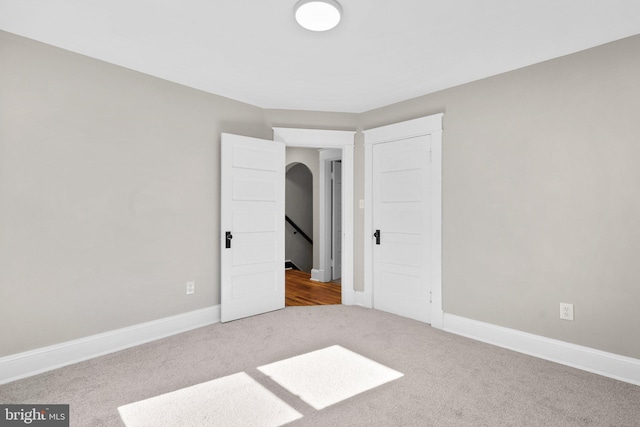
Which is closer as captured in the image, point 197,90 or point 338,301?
point 197,90

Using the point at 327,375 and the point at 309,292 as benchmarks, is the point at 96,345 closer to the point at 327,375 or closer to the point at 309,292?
the point at 327,375

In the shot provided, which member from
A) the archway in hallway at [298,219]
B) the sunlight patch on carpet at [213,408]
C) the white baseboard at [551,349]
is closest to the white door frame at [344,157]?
the white baseboard at [551,349]

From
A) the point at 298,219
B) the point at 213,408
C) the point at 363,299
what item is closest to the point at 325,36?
the point at 213,408

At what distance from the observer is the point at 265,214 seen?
390 centimetres

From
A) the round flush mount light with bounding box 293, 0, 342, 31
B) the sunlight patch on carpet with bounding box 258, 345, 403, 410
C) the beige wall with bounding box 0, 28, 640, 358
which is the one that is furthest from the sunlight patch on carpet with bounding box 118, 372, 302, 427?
the round flush mount light with bounding box 293, 0, 342, 31

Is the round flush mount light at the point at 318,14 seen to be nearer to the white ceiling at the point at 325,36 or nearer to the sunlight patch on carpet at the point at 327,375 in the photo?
the white ceiling at the point at 325,36

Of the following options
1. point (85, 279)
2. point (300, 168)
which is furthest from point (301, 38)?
point (300, 168)

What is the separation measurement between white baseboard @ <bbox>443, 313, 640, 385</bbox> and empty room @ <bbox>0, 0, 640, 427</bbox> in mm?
14

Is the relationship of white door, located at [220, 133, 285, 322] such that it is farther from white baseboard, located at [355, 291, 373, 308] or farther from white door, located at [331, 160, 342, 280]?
white door, located at [331, 160, 342, 280]

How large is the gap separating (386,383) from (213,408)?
117 cm

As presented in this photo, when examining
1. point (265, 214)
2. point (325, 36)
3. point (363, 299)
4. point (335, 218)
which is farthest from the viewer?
point (335, 218)

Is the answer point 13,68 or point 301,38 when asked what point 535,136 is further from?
point 13,68

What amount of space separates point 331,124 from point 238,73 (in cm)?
150

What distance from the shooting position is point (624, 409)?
78.5 inches
